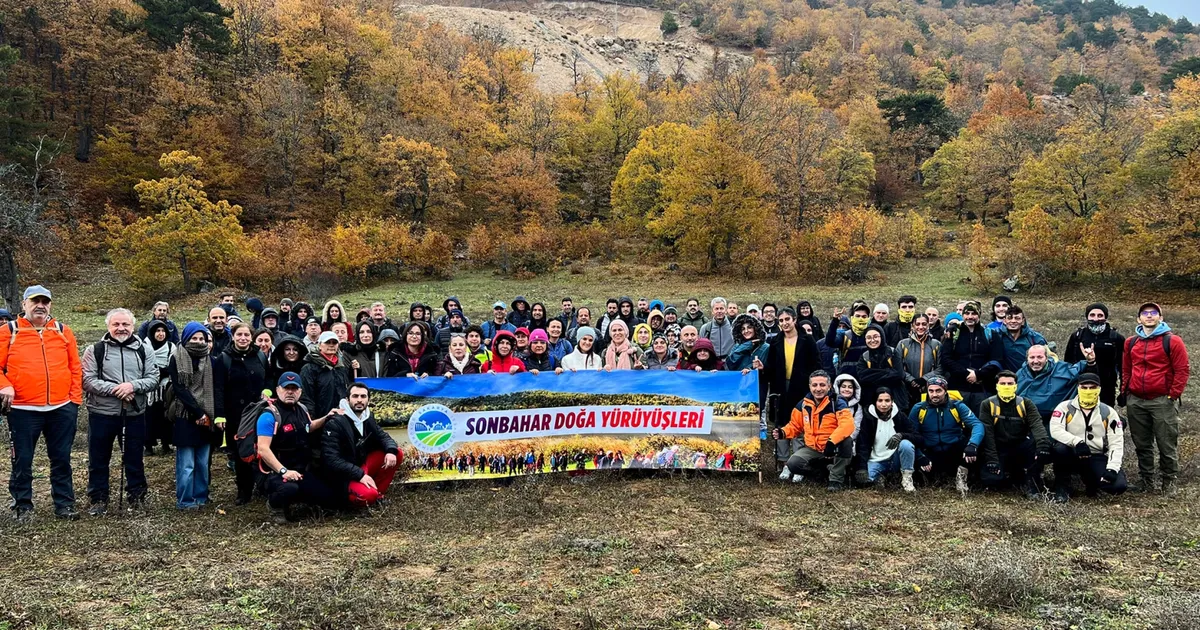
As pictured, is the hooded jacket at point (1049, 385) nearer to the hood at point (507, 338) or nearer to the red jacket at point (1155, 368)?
the red jacket at point (1155, 368)

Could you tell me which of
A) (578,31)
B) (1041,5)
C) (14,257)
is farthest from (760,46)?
(14,257)

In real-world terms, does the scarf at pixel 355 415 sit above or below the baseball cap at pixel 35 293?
below

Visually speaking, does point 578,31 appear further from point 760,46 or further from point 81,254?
point 81,254

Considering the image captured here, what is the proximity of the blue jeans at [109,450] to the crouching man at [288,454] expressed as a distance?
147cm

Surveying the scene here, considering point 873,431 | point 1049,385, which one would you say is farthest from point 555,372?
point 1049,385

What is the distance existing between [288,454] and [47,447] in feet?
7.48

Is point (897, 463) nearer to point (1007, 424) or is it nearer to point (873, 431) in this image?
point (873, 431)

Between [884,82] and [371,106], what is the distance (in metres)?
75.9

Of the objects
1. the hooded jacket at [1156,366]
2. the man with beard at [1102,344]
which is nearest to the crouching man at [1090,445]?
the hooded jacket at [1156,366]

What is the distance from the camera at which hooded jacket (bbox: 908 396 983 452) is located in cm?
754

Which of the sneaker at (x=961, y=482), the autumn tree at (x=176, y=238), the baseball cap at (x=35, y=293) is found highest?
the autumn tree at (x=176, y=238)

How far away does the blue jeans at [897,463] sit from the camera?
7.45 m

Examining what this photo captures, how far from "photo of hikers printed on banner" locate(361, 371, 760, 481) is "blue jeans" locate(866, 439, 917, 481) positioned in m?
1.27

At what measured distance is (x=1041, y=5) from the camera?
168125mm
